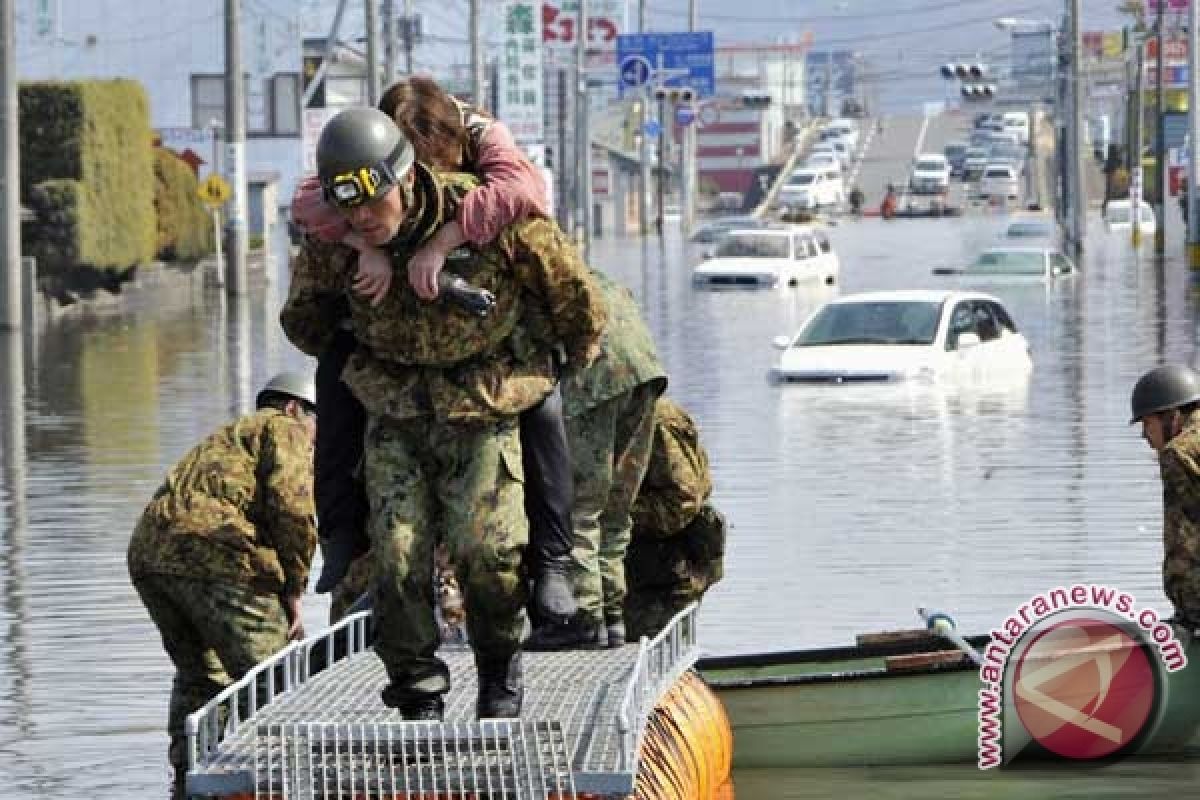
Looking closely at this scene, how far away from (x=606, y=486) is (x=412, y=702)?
143 centimetres

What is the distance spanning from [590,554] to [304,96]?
246ft

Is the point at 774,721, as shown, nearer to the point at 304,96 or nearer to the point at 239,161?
the point at 239,161

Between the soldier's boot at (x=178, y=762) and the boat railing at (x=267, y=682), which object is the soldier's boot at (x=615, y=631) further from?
the soldier's boot at (x=178, y=762)

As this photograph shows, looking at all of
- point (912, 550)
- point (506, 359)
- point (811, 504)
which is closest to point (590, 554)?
point (506, 359)

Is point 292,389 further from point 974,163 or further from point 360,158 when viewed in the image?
point 974,163

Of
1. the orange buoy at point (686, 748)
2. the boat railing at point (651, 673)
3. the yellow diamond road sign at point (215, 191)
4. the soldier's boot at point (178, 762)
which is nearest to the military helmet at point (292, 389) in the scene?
the soldier's boot at point (178, 762)

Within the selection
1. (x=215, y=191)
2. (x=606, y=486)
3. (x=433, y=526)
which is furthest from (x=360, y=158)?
(x=215, y=191)

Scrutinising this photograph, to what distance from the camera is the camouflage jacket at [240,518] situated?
912cm

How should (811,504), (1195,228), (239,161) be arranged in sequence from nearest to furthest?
→ (811,504) < (239,161) < (1195,228)

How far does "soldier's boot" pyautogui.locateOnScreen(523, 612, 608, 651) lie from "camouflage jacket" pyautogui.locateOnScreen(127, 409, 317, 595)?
27.8 inches

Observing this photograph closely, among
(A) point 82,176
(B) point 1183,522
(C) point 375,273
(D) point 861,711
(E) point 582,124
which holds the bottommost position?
(D) point 861,711

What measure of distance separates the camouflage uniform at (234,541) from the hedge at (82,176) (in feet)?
121

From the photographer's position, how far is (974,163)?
139000 mm

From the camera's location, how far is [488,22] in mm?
119500
